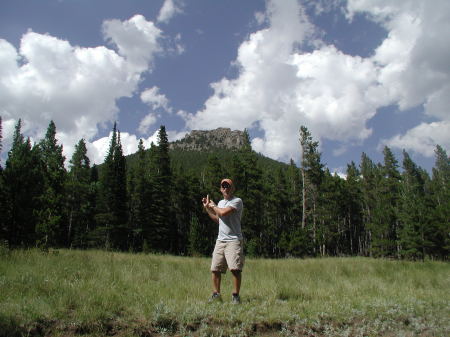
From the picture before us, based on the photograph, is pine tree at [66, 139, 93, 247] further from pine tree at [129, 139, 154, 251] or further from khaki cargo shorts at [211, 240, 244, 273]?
khaki cargo shorts at [211, 240, 244, 273]

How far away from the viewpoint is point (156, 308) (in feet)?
12.7

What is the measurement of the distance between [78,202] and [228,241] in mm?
39452

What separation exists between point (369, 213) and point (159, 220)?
3080 centimetres

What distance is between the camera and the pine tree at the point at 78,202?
121 ft

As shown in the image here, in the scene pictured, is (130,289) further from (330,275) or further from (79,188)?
(79,188)

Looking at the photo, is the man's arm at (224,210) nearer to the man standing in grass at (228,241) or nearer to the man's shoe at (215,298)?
the man standing in grass at (228,241)

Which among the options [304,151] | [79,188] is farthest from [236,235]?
[79,188]

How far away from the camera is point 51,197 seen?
700 inches

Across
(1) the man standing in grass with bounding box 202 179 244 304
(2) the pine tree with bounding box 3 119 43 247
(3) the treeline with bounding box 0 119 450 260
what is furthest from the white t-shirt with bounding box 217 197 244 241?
(3) the treeline with bounding box 0 119 450 260

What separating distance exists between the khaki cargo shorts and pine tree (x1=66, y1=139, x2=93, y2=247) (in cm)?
3400

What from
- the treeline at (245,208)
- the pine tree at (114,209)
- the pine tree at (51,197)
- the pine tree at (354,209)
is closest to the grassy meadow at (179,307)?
the pine tree at (51,197)

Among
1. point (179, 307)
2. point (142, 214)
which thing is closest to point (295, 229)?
point (142, 214)

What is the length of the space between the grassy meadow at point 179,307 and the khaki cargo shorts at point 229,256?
20.9 inches

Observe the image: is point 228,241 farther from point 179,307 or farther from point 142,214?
point 142,214
